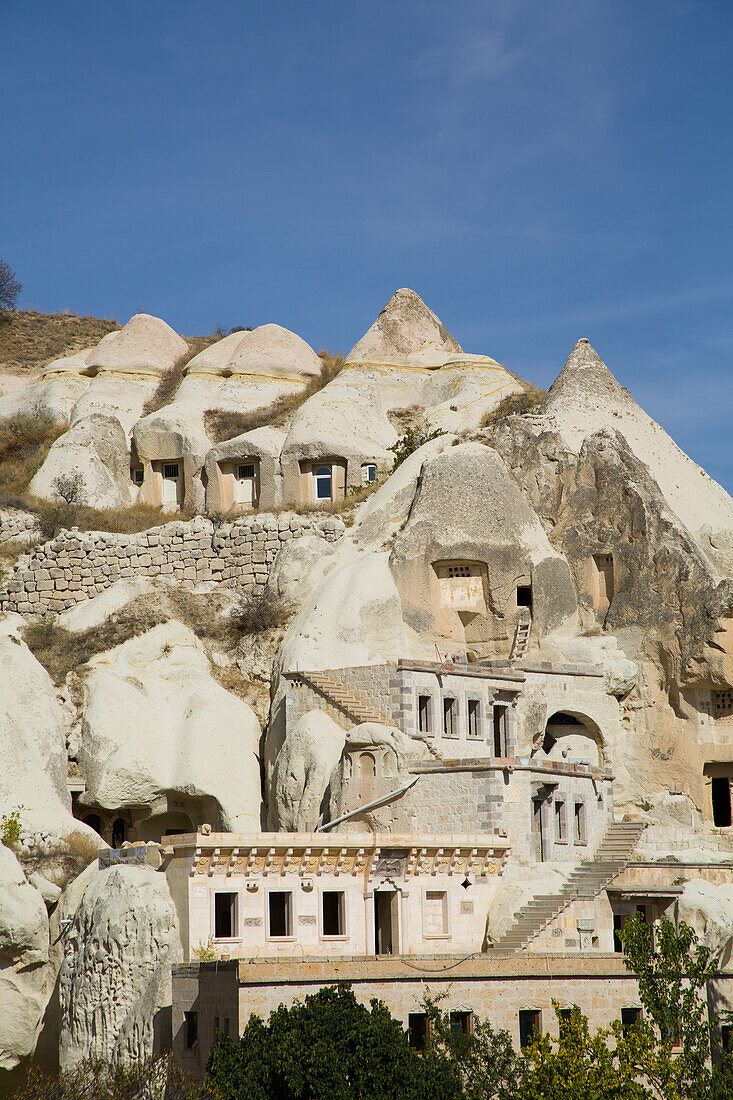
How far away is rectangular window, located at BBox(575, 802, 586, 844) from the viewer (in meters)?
45.2

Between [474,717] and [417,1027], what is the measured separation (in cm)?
1395

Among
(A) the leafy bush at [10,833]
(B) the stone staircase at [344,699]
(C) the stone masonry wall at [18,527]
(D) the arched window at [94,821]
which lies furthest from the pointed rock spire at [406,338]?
(A) the leafy bush at [10,833]

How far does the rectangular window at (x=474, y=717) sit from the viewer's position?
158ft

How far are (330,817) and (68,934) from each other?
8215mm

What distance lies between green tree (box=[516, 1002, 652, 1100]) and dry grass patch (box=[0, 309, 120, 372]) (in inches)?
→ 2442

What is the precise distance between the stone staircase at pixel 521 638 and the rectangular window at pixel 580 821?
28.3ft

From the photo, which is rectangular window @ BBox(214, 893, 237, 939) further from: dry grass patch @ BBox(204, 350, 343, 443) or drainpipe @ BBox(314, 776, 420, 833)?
dry grass patch @ BBox(204, 350, 343, 443)

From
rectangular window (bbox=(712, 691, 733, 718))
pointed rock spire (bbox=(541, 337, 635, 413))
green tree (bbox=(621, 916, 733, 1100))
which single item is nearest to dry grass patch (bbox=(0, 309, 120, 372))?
pointed rock spire (bbox=(541, 337, 635, 413))

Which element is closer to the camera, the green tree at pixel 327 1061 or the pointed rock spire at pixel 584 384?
the green tree at pixel 327 1061

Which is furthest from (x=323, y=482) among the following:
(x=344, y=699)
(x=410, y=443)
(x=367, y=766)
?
(x=367, y=766)

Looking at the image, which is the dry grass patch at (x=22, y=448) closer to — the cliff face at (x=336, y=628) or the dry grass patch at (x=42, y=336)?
the cliff face at (x=336, y=628)

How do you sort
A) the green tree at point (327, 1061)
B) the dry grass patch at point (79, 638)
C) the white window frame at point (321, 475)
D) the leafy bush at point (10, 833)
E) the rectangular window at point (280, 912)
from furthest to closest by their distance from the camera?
the white window frame at point (321, 475) < the dry grass patch at point (79, 638) < the leafy bush at point (10, 833) < the rectangular window at point (280, 912) < the green tree at point (327, 1061)

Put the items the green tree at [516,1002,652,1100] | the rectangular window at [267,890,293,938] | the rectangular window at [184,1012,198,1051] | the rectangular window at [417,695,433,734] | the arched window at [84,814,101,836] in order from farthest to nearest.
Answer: the arched window at [84,814,101,836]
the rectangular window at [417,695,433,734]
the rectangular window at [267,890,293,938]
the rectangular window at [184,1012,198,1051]
the green tree at [516,1002,652,1100]

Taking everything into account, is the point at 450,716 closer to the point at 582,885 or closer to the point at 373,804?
the point at 373,804
